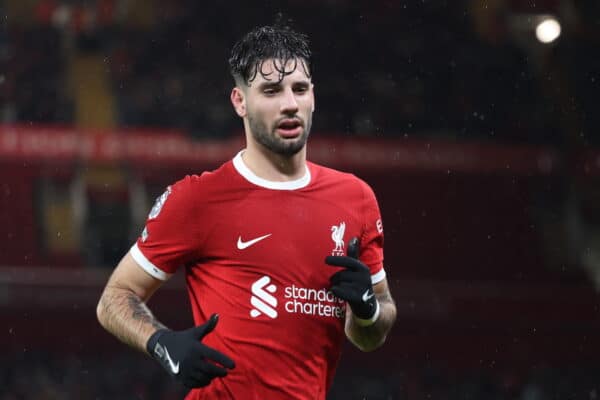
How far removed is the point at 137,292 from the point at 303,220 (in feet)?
1.52

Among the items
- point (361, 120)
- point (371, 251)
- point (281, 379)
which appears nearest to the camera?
point (281, 379)

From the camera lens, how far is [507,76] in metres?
11.4

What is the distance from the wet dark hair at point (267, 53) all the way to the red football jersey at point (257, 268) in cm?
26

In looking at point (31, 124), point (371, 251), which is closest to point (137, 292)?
point (371, 251)

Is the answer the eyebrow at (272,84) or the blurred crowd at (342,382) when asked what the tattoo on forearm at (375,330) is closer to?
the eyebrow at (272,84)

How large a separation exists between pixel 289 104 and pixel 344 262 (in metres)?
0.41

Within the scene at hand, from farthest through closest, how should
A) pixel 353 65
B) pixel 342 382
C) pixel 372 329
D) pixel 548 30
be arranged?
pixel 548 30
pixel 353 65
pixel 342 382
pixel 372 329

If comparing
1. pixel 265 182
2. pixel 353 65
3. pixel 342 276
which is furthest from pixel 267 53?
pixel 353 65

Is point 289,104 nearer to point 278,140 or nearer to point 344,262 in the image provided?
point 278,140

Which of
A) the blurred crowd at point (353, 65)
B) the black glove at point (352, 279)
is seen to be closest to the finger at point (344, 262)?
the black glove at point (352, 279)

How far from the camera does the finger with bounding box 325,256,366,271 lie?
2.57 meters

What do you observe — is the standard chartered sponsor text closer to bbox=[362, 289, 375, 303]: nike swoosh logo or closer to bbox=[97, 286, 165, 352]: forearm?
→ bbox=[362, 289, 375, 303]: nike swoosh logo

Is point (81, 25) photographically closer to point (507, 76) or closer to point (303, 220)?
point (507, 76)

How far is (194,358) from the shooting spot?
7.99 feet
